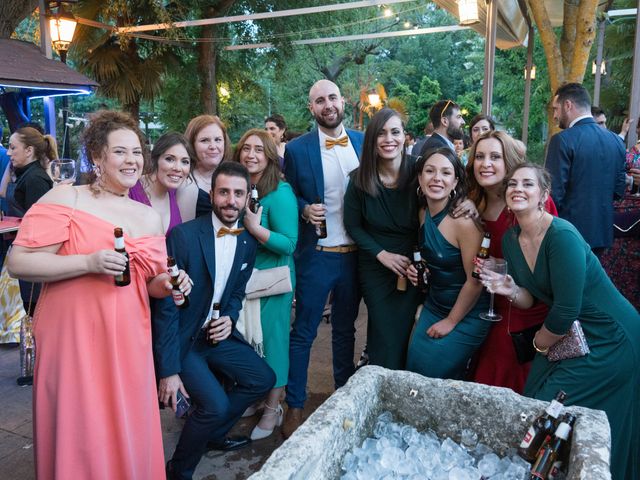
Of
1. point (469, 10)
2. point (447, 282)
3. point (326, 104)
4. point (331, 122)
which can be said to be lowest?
point (447, 282)

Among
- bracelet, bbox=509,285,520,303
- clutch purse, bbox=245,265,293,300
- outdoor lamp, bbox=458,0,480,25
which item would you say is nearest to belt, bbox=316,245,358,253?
clutch purse, bbox=245,265,293,300

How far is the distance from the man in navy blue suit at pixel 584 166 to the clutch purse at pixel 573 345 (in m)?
2.27

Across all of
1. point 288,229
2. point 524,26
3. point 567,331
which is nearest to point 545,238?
point 567,331

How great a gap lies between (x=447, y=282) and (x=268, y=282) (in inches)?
48.4

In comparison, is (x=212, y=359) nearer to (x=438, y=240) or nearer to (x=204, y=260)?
(x=204, y=260)

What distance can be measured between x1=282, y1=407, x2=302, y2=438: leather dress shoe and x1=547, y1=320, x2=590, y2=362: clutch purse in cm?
186

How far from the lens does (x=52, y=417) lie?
229cm

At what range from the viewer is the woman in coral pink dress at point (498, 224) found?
310 cm

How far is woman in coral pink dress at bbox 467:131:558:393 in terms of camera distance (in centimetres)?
310

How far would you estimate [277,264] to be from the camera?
144 inches

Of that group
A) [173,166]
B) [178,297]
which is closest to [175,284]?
[178,297]

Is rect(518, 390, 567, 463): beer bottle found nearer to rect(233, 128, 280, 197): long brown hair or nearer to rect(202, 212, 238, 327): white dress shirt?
rect(202, 212, 238, 327): white dress shirt

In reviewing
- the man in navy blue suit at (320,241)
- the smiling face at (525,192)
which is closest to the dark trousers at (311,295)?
the man in navy blue suit at (320,241)

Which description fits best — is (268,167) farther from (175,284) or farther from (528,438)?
(528,438)
